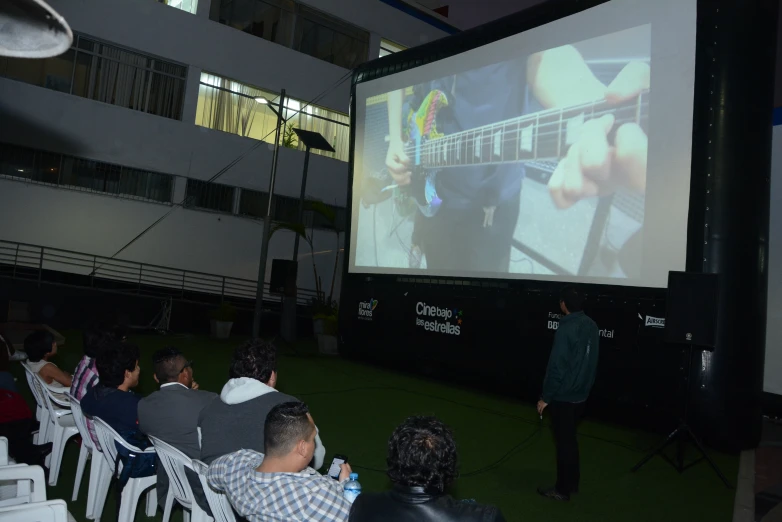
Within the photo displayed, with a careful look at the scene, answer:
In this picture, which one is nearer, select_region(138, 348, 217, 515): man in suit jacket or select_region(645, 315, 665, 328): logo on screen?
select_region(138, 348, 217, 515): man in suit jacket

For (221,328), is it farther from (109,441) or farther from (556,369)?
(109,441)

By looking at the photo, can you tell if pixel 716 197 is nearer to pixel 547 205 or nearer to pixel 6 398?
pixel 547 205

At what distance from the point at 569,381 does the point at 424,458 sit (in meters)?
2.89

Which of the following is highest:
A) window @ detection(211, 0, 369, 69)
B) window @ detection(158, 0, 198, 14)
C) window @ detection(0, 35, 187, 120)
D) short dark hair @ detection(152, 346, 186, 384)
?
window @ detection(211, 0, 369, 69)

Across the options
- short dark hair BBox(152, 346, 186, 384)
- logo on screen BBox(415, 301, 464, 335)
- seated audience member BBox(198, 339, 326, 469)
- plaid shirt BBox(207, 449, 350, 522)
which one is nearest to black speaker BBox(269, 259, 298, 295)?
logo on screen BBox(415, 301, 464, 335)

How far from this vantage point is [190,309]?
46.6 feet

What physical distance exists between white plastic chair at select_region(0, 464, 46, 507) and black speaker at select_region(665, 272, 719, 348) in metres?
4.72

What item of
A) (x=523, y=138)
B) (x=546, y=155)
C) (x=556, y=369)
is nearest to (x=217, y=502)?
(x=556, y=369)

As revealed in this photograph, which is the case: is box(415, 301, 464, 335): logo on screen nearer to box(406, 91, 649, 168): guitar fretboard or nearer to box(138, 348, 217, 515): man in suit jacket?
box(406, 91, 649, 168): guitar fretboard

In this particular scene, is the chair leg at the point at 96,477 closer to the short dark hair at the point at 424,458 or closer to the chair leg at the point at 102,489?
the chair leg at the point at 102,489

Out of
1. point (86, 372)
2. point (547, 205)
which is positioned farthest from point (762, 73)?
point (86, 372)

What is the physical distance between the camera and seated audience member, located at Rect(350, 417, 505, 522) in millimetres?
1705

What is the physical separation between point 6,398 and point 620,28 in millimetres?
6645

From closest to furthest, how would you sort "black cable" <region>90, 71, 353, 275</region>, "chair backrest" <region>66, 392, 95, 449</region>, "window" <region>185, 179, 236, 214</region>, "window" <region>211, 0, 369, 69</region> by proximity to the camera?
"chair backrest" <region>66, 392, 95, 449</region> < "black cable" <region>90, 71, 353, 275</region> < "window" <region>185, 179, 236, 214</region> < "window" <region>211, 0, 369, 69</region>
